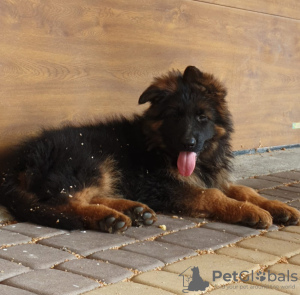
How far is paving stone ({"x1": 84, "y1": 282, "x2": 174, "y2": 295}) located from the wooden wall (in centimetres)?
248

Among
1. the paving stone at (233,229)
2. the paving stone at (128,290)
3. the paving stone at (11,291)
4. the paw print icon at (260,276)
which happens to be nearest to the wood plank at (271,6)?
the paving stone at (233,229)

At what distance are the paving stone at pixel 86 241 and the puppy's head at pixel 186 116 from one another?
1.11m

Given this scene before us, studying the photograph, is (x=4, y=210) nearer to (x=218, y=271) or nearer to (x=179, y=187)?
(x=179, y=187)

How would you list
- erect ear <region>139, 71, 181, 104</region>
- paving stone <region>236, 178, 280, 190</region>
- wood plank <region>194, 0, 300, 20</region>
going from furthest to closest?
wood plank <region>194, 0, 300, 20</region>
paving stone <region>236, 178, 280, 190</region>
erect ear <region>139, 71, 181, 104</region>

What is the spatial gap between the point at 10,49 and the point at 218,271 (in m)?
2.82

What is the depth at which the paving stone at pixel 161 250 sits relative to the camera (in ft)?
11.7

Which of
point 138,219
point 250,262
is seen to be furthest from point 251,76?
point 250,262

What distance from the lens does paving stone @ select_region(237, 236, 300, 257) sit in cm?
378

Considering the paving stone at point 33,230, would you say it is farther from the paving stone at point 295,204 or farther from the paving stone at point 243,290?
the paving stone at point 295,204

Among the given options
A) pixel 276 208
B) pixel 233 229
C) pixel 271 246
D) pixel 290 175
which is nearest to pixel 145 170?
pixel 233 229

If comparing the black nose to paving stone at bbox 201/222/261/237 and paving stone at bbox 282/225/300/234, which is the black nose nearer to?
paving stone at bbox 201/222/261/237

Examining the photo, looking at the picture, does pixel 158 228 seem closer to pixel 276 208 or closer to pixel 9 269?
pixel 276 208

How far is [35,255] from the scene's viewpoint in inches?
137

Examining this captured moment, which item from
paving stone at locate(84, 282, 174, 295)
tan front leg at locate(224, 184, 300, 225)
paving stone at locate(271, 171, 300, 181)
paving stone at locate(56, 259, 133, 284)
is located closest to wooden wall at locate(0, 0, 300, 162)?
paving stone at locate(271, 171, 300, 181)
